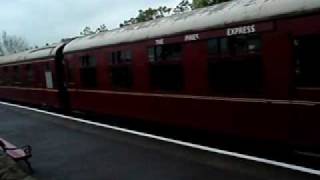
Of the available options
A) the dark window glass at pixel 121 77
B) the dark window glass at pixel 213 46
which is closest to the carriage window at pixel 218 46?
the dark window glass at pixel 213 46

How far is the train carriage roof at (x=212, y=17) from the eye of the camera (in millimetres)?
9234

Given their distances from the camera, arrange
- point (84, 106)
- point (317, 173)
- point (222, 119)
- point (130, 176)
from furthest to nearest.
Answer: point (84, 106) → point (222, 119) → point (130, 176) → point (317, 173)

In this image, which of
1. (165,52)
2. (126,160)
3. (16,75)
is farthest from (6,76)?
(126,160)

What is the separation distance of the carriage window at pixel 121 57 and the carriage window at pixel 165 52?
4.48 ft

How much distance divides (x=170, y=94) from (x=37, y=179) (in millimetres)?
4370

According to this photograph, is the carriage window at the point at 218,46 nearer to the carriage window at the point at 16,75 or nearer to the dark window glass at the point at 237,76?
the dark window glass at the point at 237,76

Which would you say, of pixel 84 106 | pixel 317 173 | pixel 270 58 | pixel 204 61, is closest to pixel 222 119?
pixel 204 61

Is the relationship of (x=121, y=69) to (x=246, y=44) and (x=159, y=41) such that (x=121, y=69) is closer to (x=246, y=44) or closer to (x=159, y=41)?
(x=159, y=41)

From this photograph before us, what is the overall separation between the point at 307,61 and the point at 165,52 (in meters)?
4.88

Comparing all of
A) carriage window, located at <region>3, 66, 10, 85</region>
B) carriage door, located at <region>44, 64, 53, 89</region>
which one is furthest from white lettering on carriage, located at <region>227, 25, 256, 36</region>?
carriage window, located at <region>3, 66, 10, 85</region>

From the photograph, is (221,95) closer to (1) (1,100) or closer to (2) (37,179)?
(2) (37,179)

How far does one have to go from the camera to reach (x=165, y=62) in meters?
13.2

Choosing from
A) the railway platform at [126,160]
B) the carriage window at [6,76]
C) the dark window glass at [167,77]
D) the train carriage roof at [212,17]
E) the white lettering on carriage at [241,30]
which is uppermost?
the train carriage roof at [212,17]

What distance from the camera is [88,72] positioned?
18609 mm
